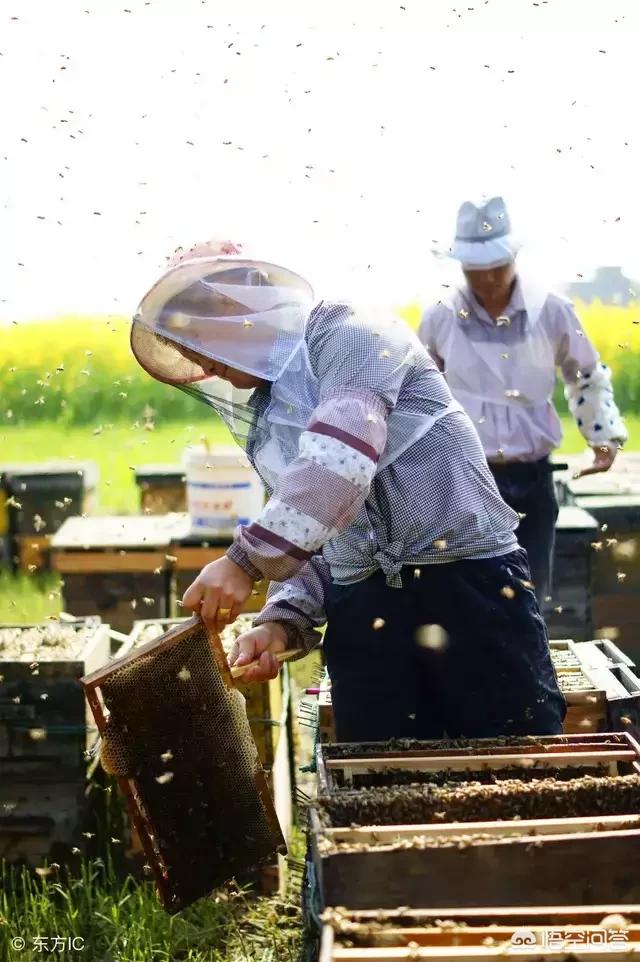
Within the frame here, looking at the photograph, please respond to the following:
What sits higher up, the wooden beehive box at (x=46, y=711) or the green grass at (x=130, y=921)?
the wooden beehive box at (x=46, y=711)

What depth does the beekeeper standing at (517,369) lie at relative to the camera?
15.8ft

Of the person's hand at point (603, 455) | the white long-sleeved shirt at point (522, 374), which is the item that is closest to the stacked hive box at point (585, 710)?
the white long-sleeved shirt at point (522, 374)

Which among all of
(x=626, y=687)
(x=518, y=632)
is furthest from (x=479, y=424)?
(x=518, y=632)

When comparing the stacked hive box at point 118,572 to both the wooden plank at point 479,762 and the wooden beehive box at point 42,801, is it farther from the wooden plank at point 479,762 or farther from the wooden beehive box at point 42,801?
the wooden plank at point 479,762

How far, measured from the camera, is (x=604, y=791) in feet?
5.85

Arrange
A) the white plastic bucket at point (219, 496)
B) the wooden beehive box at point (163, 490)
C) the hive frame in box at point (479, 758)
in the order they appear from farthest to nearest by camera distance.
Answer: the wooden beehive box at point (163, 490), the white plastic bucket at point (219, 496), the hive frame in box at point (479, 758)

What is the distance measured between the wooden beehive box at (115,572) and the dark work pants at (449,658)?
3.33m

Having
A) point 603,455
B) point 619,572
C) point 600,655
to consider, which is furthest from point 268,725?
point 619,572

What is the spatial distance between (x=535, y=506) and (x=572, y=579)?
90cm

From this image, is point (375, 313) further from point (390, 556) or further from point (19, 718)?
point (19, 718)

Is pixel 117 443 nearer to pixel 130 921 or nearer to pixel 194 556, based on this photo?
pixel 194 556

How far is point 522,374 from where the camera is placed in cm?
488

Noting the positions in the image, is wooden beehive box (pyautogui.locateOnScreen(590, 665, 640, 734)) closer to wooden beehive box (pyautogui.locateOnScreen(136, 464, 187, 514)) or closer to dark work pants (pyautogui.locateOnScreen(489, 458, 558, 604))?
dark work pants (pyautogui.locateOnScreen(489, 458, 558, 604))

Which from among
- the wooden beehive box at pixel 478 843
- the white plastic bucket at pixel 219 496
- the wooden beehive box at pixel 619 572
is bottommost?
the wooden beehive box at pixel 619 572
